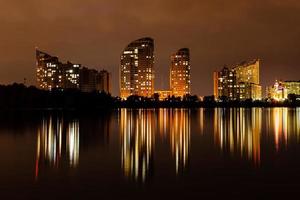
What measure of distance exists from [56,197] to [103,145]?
51.3 feet

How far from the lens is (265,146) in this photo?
30484mm

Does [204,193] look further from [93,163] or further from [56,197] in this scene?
[93,163]

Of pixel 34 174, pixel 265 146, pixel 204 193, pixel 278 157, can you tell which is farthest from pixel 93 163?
pixel 265 146

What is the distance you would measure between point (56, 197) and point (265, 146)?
725 inches

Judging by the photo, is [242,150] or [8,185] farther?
[242,150]

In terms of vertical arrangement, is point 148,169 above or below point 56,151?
below

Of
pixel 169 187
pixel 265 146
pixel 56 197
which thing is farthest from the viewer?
pixel 265 146

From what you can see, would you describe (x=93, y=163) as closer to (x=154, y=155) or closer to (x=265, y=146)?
(x=154, y=155)

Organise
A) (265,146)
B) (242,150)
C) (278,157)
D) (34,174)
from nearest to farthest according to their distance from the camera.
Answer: (34,174) → (278,157) → (242,150) → (265,146)

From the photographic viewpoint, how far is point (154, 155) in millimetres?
25281

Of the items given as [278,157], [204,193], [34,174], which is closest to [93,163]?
[34,174]

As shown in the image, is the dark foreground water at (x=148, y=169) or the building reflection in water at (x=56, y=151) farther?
the building reflection in water at (x=56, y=151)

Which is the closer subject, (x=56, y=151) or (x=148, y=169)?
(x=148, y=169)

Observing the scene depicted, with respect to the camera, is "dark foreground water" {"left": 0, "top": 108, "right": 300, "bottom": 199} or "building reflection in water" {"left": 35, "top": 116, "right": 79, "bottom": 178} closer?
"dark foreground water" {"left": 0, "top": 108, "right": 300, "bottom": 199}
